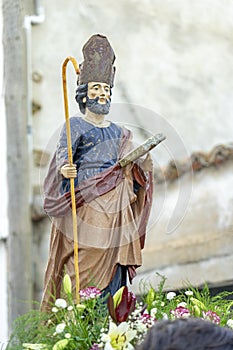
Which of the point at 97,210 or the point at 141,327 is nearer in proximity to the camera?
the point at 141,327

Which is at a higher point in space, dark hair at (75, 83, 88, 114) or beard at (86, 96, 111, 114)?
dark hair at (75, 83, 88, 114)

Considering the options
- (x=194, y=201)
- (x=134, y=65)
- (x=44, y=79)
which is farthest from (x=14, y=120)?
(x=194, y=201)

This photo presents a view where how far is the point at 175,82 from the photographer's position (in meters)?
6.71

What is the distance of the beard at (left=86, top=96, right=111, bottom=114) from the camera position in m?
3.46

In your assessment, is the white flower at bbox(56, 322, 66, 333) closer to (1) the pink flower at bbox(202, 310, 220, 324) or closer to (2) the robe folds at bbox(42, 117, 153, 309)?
(1) the pink flower at bbox(202, 310, 220, 324)

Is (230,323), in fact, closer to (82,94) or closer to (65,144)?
(65,144)

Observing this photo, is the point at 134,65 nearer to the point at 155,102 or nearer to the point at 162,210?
the point at 155,102

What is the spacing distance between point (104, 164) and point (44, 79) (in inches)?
149

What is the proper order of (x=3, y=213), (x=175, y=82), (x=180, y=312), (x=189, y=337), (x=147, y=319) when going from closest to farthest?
(x=189, y=337) → (x=147, y=319) → (x=180, y=312) → (x=175, y=82) → (x=3, y=213)

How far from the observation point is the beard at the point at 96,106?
3455 millimetres

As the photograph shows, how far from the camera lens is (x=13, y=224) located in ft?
23.6

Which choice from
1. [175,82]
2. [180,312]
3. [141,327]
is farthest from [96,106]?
[175,82]

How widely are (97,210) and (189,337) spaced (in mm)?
1957

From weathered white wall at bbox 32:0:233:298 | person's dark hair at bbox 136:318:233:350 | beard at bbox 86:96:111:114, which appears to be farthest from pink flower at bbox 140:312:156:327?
weathered white wall at bbox 32:0:233:298
